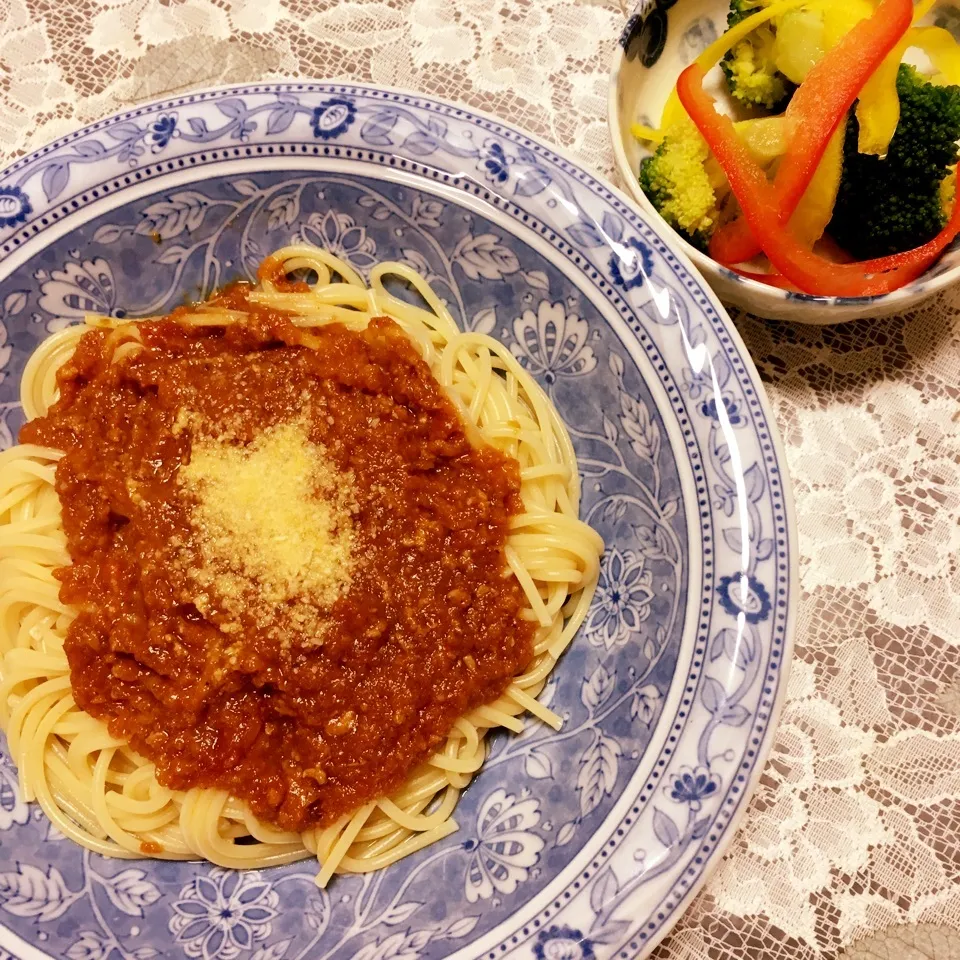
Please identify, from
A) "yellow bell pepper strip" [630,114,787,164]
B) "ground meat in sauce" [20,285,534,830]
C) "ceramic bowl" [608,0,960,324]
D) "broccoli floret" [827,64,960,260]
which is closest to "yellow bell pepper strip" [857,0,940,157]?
"broccoli floret" [827,64,960,260]

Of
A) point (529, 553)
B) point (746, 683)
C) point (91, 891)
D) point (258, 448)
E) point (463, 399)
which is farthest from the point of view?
point (463, 399)

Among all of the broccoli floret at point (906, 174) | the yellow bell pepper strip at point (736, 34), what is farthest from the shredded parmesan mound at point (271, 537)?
the broccoli floret at point (906, 174)

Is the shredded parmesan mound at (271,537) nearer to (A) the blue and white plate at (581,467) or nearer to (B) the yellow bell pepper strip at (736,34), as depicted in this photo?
(A) the blue and white plate at (581,467)

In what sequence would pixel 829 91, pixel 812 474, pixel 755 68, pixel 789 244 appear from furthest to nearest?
pixel 755 68
pixel 812 474
pixel 789 244
pixel 829 91

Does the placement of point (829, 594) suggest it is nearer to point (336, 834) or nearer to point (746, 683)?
point (746, 683)

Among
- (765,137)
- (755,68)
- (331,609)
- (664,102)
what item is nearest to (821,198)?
(765,137)

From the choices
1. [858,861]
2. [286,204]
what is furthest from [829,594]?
[286,204]

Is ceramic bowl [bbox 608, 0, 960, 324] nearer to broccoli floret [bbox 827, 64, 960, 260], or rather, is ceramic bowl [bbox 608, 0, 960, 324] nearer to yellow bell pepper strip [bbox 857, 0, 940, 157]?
broccoli floret [bbox 827, 64, 960, 260]

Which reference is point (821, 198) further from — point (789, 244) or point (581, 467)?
point (581, 467)
